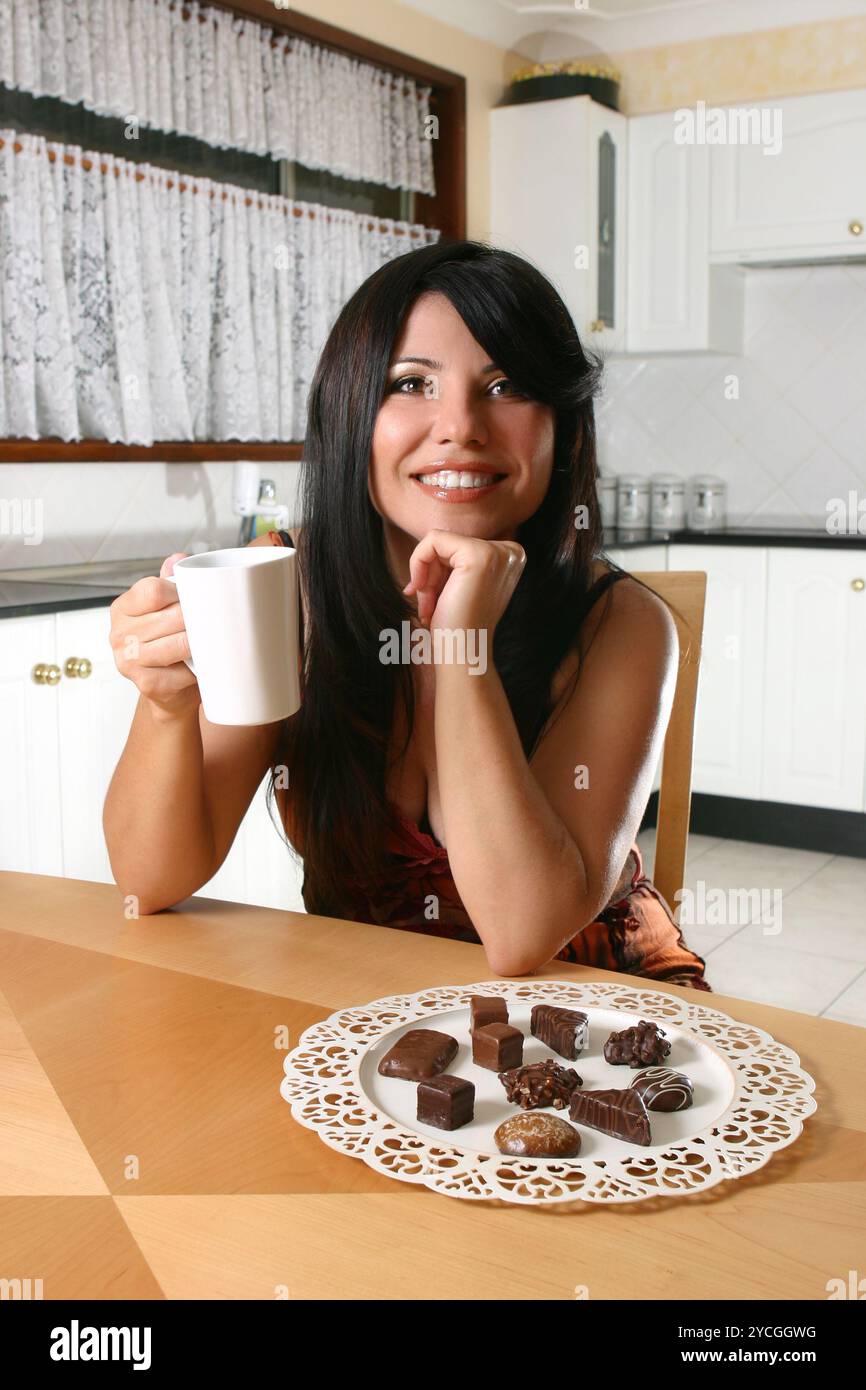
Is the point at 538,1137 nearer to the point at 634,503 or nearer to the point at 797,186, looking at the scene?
the point at 797,186

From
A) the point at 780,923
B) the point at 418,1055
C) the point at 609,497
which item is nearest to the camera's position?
the point at 418,1055

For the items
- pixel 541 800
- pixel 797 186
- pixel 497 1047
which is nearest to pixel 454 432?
pixel 541 800

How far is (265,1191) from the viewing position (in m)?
0.69

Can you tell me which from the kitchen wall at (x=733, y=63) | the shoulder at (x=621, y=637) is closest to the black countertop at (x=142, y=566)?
the shoulder at (x=621, y=637)

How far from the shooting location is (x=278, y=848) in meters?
2.75

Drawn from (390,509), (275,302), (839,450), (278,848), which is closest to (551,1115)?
(390,509)

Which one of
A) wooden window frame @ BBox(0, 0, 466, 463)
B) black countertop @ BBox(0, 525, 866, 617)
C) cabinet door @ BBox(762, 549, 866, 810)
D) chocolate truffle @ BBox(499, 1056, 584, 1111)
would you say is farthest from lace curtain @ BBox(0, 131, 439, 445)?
chocolate truffle @ BBox(499, 1056, 584, 1111)

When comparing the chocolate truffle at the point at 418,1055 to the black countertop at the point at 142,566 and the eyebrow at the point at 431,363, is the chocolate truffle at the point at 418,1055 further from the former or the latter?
the black countertop at the point at 142,566

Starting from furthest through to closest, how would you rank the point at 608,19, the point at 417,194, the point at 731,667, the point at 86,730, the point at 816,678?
the point at 608,19
the point at 417,194
the point at 731,667
the point at 816,678
the point at 86,730

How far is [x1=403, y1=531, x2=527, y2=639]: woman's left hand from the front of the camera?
3.70 feet

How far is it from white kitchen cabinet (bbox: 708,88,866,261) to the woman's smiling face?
3001mm

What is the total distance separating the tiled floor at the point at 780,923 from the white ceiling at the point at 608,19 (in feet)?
8.32

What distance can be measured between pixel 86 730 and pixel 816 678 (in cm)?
233

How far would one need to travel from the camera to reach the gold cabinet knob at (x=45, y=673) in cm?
224
